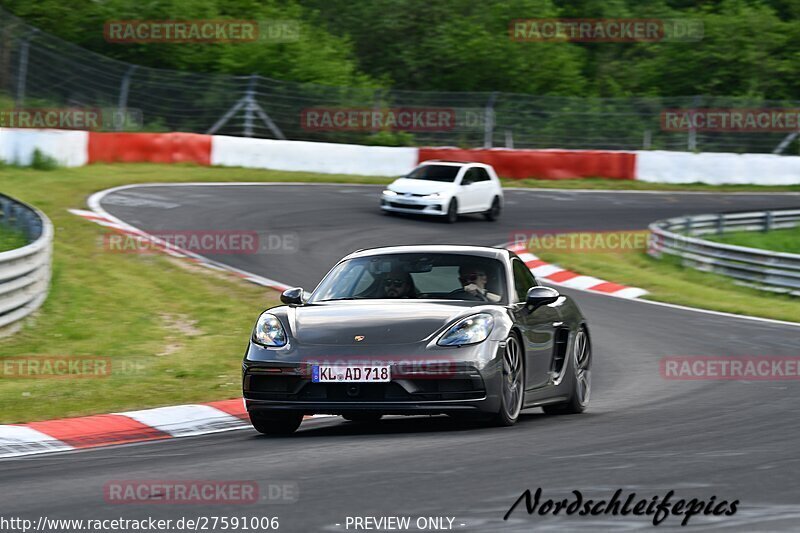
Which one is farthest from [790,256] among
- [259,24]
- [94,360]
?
[259,24]

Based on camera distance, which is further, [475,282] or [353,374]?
[475,282]

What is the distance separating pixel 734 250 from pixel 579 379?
41.5 ft

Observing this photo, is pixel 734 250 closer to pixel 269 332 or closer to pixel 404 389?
pixel 269 332

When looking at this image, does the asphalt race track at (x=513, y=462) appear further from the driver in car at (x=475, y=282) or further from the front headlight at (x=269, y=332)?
the driver in car at (x=475, y=282)

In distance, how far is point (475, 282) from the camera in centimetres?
902

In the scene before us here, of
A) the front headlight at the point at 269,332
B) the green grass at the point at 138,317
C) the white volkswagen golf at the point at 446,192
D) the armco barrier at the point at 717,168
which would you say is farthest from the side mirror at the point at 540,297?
the armco barrier at the point at 717,168

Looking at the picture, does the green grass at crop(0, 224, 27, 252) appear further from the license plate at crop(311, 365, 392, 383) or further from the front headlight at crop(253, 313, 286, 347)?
the license plate at crop(311, 365, 392, 383)

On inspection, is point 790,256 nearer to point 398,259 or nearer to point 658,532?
point 398,259

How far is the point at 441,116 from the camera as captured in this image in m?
34.8

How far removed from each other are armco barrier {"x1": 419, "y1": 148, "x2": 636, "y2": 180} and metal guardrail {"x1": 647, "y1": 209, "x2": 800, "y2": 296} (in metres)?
7.76

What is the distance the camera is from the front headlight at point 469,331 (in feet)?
26.3

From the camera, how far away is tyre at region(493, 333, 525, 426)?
8148mm

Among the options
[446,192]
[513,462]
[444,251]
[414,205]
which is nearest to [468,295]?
[444,251]

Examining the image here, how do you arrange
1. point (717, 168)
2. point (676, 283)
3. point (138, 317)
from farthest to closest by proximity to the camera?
point (717, 168), point (676, 283), point (138, 317)
